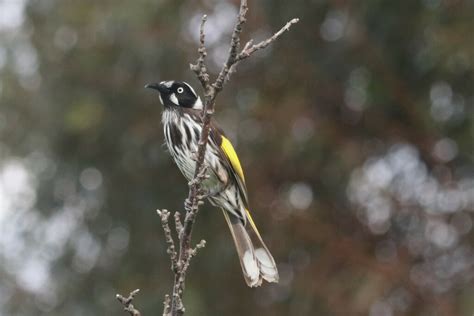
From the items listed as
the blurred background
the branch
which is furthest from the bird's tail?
the blurred background

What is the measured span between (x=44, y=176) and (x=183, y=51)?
192cm

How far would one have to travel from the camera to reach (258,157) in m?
9.72

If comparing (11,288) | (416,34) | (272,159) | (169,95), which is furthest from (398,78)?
(169,95)

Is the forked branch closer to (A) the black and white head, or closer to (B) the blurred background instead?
(A) the black and white head

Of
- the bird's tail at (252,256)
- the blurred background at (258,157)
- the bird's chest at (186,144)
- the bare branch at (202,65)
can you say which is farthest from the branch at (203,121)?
the blurred background at (258,157)

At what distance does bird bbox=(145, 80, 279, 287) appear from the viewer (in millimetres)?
Result: 4789

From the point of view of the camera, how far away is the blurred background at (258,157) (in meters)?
9.35

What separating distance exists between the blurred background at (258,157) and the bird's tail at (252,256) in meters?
4.23

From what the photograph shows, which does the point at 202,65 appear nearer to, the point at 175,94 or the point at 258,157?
the point at 175,94

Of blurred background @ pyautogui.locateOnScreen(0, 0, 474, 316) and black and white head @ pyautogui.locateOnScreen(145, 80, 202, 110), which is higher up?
blurred background @ pyautogui.locateOnScreen(0, 0, 474, 316)

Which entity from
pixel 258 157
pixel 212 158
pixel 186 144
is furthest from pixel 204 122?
pixel 258 157

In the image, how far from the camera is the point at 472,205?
9.69 metres

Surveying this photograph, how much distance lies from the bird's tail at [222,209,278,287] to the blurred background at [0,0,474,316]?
4.23 meters

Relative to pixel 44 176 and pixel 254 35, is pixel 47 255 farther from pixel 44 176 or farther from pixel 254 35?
pixel 254 35
